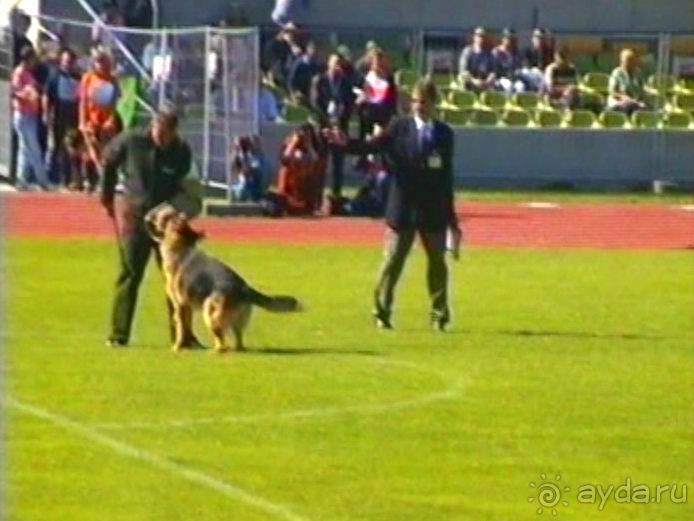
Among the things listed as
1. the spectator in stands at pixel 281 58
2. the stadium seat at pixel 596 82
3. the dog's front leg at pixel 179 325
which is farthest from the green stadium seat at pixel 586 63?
the dog's front leg at pixel 179 325

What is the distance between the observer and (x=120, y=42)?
35906 mm

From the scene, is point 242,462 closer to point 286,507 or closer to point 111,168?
point 286,507

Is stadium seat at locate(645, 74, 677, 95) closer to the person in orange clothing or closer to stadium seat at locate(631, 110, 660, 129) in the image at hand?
stadium seat at locate(631, 110, 660, 129)

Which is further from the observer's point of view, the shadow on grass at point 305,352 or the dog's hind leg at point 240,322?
the shadow on grass at point 305,352

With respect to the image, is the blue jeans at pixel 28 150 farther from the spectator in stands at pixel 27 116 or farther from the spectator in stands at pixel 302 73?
the spectator in stands at pixel 302 73

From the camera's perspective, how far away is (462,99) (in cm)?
4009

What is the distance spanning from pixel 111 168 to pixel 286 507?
23.7 ft

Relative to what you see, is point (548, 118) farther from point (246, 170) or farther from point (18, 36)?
point (18, 36)

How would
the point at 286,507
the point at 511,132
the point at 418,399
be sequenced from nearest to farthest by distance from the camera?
the point at 286,507
the point at 418,399
the point at 511,132

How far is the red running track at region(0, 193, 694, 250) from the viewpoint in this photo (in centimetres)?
3056

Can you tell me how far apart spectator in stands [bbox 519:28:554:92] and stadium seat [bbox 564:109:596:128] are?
2.61 ft

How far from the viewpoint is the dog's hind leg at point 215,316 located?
18.5 m

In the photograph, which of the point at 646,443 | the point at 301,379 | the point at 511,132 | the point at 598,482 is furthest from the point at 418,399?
the point at 511,132

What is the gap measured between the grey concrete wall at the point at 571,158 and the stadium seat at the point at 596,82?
1333 mm
